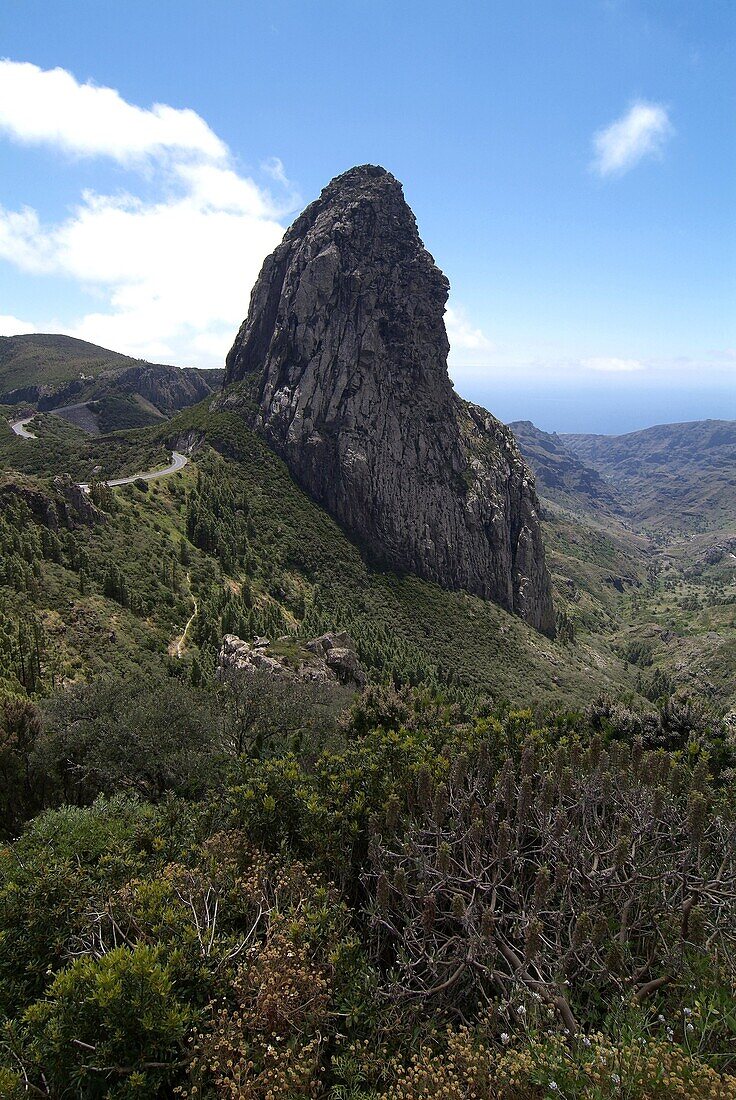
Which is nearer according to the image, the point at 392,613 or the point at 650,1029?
the point at 650,1029

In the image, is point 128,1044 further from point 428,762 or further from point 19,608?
point 19,608

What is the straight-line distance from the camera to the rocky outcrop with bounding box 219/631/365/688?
147 ft

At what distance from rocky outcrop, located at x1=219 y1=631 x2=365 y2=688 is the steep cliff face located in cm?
7565

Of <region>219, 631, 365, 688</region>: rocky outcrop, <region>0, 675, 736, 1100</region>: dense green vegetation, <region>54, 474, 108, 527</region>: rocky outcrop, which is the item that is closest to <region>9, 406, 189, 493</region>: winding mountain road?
<region>54, 474, 108, 527</region>: rocky outcrop

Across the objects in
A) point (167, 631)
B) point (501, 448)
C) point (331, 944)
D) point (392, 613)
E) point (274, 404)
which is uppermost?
point (274, 404)

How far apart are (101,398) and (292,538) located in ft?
422

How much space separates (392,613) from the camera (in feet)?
363

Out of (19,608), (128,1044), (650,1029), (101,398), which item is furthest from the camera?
(101,398)

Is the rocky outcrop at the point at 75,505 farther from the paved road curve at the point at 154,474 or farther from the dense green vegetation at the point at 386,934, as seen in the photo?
the dense green vegetation at the point at 386,934

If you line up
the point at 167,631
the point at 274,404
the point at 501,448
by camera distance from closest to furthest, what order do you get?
the point at 167,631 → the point at 274,404 → the point at 501,448

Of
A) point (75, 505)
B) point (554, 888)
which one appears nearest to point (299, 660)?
point (554, 888)

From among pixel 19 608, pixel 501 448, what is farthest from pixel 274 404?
pixel 19 608

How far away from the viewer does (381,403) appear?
131125 millimetres

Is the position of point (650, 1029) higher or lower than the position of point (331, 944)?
lower
